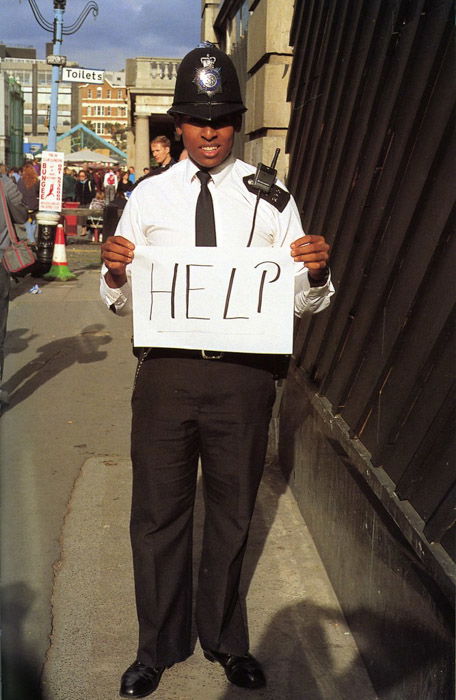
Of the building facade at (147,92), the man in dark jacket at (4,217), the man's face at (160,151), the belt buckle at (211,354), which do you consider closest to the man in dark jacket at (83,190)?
the building facade at (147,92)

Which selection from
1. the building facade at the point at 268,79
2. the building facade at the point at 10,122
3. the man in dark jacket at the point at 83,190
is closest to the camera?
the building facade at the point at 268,79

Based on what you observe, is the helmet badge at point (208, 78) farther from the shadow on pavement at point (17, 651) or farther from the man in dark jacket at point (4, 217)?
the man in dark jacket at point (4, 217)

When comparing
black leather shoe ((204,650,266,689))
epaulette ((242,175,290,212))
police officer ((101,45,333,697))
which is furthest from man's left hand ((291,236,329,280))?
black leather shoe ((204,650,266,689))

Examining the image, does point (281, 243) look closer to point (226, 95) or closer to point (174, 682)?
point (226, 95)

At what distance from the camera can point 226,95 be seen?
10.7 feet

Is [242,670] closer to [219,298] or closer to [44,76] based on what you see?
[219,298]

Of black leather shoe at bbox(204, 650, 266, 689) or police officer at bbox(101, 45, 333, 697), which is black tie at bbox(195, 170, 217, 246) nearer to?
police officer at bbox(101, 45, 333, 697)

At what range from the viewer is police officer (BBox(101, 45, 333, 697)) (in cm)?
326

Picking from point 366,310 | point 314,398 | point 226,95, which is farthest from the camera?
point 314,398

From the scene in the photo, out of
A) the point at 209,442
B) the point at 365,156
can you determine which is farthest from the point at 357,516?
the point at 365,156

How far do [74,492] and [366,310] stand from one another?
2.55 meters

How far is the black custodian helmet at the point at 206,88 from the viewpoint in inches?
127

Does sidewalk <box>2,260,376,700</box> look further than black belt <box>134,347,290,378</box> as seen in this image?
Yes

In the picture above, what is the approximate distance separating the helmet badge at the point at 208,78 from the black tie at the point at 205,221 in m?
0.35
